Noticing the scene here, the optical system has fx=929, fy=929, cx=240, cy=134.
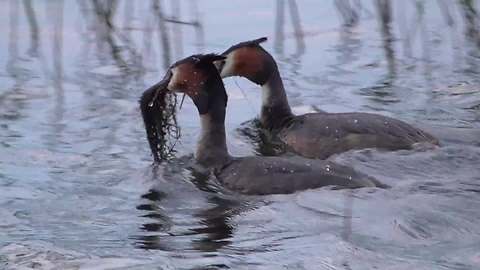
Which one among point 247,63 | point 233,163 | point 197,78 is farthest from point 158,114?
point 247,63

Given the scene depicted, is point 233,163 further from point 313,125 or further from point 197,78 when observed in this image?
point 313,125

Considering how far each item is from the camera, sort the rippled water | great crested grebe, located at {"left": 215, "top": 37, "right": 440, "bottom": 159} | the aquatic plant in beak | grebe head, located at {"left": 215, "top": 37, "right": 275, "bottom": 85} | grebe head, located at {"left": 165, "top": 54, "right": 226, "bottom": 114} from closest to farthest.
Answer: the rippled water, grebe head, located at {"left": 165, "top": 54, "right": 226, "bottom": 114}, the aquatic plant in beak, great crested grebe, located at {"left": 215, "top": 37, "right": 440, "bottom": 159}, grebe head, located at {"left": 215, "top": 37, "right": 275, "bottom": 85}

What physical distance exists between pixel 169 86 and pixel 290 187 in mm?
1535

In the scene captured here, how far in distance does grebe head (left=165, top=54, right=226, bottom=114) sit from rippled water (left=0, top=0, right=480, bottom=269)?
2.20ft

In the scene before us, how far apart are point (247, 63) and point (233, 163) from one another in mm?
2406

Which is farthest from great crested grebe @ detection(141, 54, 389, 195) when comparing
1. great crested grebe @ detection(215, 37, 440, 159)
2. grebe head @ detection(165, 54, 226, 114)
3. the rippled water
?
great crested grebe @ detection(215, 37, 440, 159)

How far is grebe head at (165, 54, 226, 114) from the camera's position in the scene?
7.71 meters

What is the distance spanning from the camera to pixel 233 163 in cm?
757

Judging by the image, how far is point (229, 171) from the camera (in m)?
7.45

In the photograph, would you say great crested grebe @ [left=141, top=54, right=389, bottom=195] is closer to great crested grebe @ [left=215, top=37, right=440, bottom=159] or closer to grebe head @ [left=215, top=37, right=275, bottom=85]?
great crested grebe @ [left=215, top=37, right=440, bottom=159]

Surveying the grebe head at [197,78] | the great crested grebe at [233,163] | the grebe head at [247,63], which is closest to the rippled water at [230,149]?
the great crested grebe at [233,163]

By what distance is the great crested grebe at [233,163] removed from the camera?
22.9 feet

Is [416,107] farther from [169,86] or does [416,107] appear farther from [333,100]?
[169,86]

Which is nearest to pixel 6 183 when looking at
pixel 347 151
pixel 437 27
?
pixel 347 151
